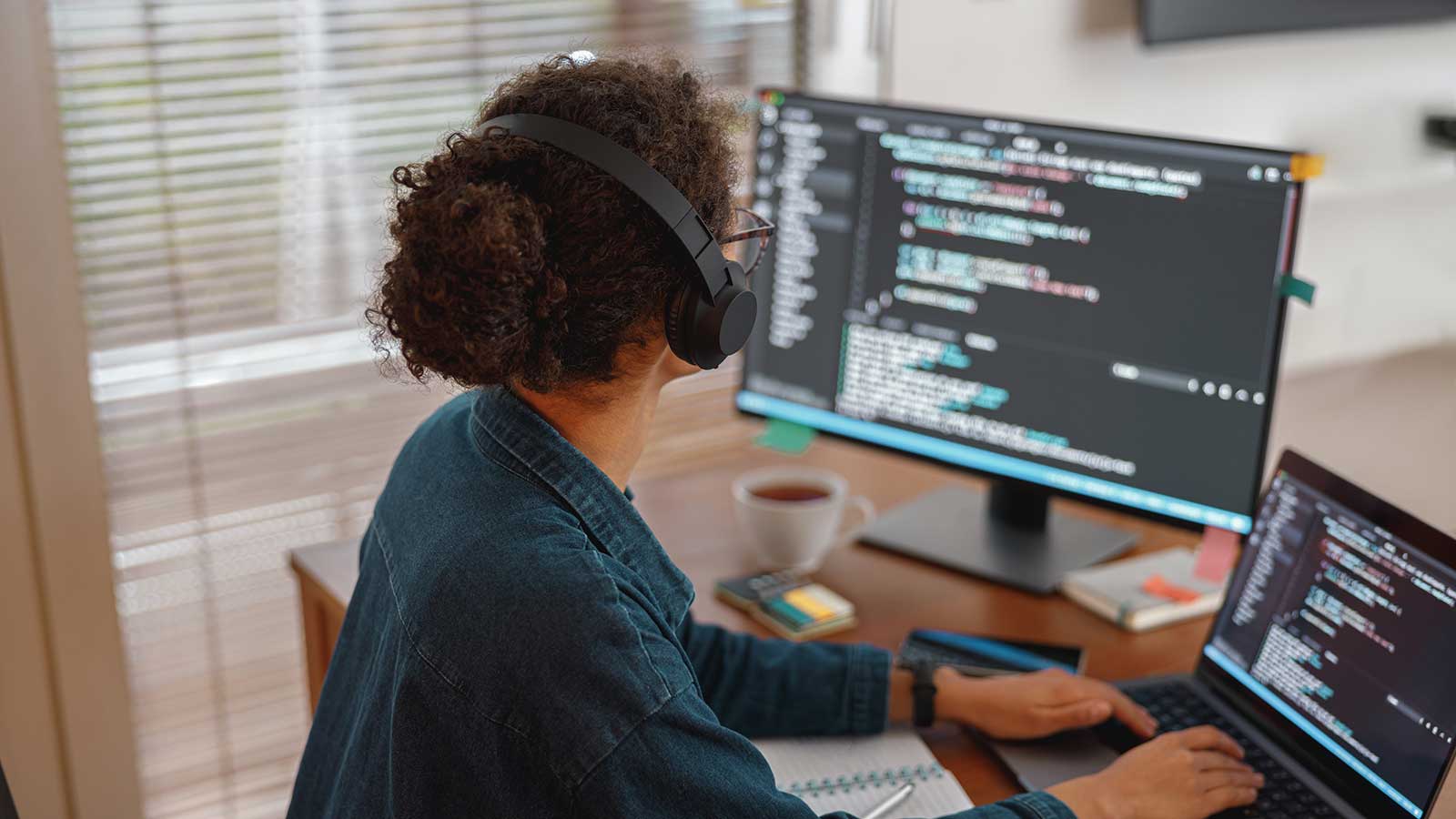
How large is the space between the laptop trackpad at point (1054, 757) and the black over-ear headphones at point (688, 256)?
445 millimetres

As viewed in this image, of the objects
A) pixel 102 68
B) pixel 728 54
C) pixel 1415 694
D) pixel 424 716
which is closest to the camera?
pixel 424 716

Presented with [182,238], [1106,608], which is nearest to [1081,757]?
[1106,608]

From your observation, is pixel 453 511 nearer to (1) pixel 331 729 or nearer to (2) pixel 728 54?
(1) pixel 331 729

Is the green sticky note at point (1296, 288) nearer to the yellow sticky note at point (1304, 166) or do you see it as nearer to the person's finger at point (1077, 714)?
the yellow sticky note at point (1304, 166)

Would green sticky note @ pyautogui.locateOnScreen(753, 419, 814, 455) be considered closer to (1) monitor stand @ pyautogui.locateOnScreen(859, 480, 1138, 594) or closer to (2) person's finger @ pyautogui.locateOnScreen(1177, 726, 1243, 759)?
(1) monitor stand @ pyautogui.locateOnScreen(859, 480, 1138, 594)

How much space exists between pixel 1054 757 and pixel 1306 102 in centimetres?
193

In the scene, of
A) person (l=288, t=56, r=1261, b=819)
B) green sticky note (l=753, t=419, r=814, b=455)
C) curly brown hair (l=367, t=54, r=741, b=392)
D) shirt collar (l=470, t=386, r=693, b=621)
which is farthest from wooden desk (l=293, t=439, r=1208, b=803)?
curly brown hair (l=367, t=54, r=741, b=392)

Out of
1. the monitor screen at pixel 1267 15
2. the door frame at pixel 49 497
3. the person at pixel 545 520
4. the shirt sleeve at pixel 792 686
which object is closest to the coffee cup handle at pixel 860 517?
the shirt sleeve at pixel 792 686

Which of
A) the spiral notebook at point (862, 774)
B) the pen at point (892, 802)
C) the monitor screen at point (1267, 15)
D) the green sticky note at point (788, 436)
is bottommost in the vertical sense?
the spiral notebook at point (862, 774)

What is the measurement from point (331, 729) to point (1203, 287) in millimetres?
867

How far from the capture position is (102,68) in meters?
1.64

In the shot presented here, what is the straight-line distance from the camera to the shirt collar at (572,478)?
0.92 m

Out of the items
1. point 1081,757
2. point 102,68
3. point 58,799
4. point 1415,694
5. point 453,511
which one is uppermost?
point 102,68

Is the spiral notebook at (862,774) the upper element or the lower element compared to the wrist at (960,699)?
lower
